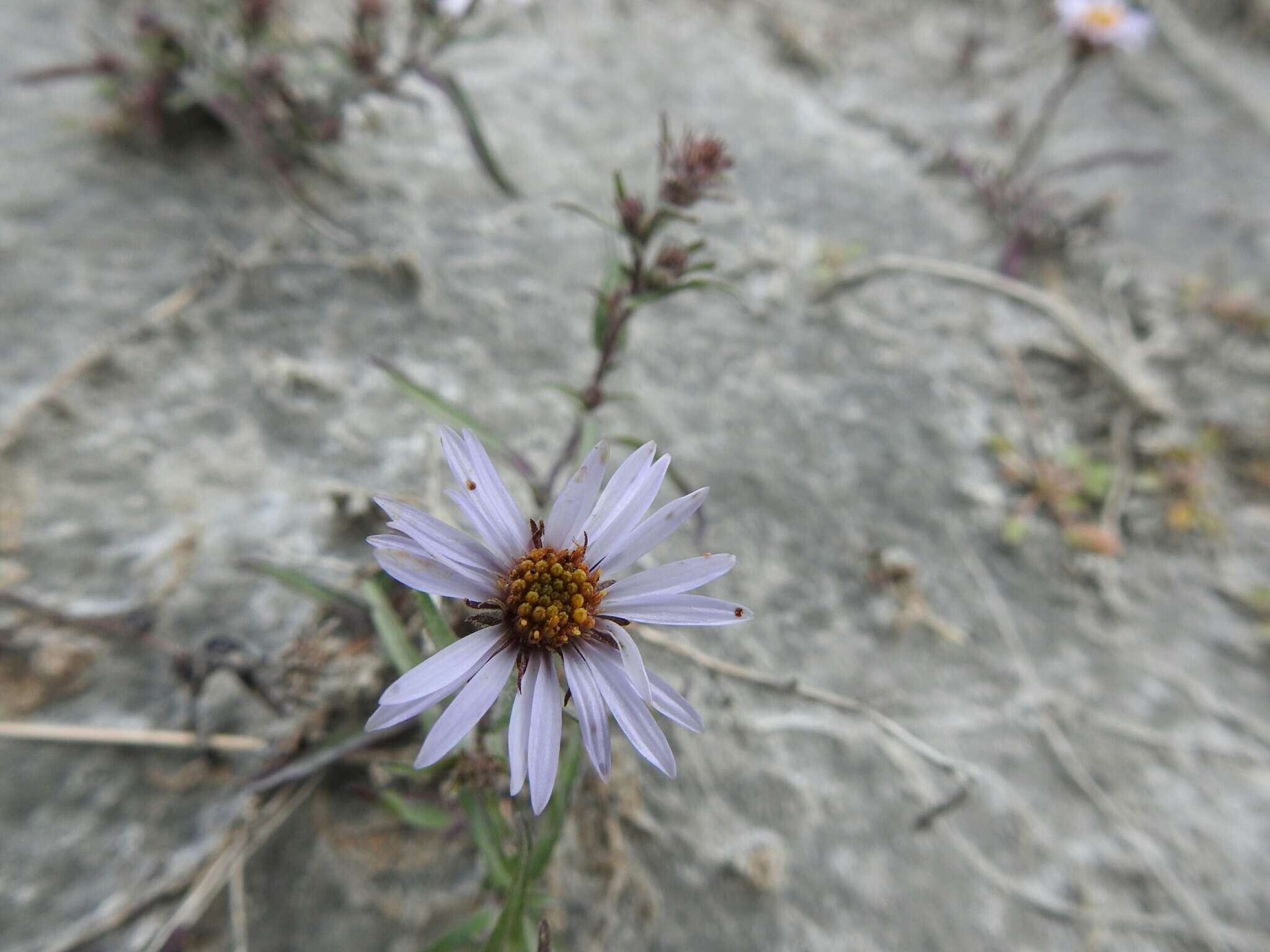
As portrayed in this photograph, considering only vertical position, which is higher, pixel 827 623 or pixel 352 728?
pixel 827 623

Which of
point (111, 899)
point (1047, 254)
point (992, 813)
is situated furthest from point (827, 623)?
point (1047, 254)

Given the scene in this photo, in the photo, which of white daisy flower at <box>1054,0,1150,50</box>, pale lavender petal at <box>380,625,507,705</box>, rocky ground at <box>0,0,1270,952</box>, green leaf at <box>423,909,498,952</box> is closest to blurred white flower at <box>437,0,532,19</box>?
rocky ground at <box>0,0,1270,952</box>

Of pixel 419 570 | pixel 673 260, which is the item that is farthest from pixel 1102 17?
pixel 419 570

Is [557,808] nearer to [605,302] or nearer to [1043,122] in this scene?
[605,302]

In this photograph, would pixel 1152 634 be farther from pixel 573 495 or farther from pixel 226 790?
pixel 226 790

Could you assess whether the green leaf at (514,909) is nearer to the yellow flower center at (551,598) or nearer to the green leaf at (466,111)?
the yellow flower center at (551,598)

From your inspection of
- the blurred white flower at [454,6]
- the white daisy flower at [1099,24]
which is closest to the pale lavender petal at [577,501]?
the blurred white flower at [454,6]
